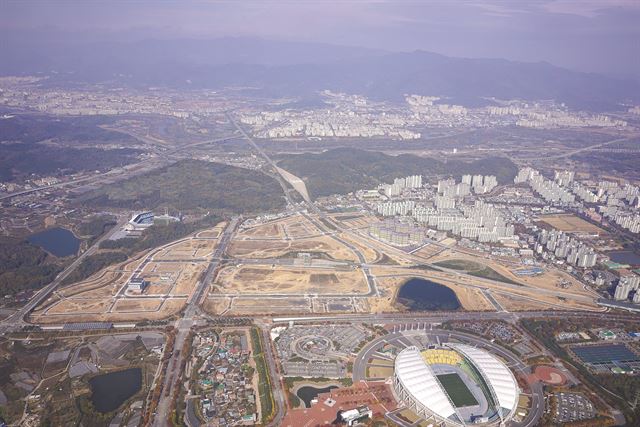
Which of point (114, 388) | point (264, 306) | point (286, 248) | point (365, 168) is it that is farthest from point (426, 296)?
point (365, 168)

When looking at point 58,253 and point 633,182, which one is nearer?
point 58,253

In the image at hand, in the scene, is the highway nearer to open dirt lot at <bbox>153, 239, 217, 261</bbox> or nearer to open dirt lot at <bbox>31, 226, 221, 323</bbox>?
open dirt lot at <bbox>31, 226, 221, 323</bbox>

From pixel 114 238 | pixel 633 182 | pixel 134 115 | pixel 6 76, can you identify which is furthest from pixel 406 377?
pixel 6 76

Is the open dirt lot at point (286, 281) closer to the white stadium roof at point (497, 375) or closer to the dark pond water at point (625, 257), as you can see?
the white stadium roof at point (497, 375)

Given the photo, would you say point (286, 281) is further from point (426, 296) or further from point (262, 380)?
point (262, 380)

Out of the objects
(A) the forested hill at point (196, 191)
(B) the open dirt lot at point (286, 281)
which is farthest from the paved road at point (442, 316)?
(A) the forested hill at point (196, 191)

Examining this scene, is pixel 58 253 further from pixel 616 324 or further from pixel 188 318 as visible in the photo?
pixel 616 324

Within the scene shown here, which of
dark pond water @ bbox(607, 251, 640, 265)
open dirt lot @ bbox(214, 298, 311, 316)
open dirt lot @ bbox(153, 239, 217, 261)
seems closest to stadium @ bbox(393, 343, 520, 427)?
open dirt lot @ bbox(214, 298, 311, 316)
